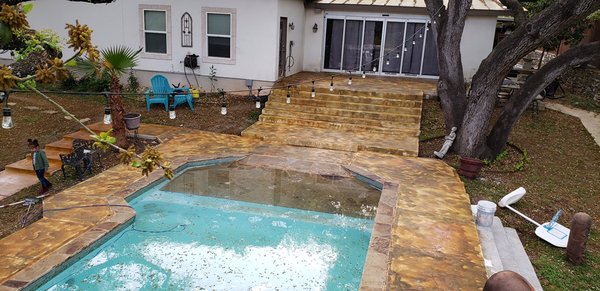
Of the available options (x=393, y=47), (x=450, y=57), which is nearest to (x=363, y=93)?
(x=450, y=57)

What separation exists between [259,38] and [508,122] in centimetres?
770

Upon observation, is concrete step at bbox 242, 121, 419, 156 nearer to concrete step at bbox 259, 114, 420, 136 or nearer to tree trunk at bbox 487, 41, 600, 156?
concrete step at bbox 259, 114, 420, 136

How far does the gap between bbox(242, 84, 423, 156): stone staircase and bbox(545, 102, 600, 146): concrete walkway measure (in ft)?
16.3

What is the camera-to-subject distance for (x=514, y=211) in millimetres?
7312

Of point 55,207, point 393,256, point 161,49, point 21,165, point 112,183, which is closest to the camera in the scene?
point 393,256

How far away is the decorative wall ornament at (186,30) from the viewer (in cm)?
1370

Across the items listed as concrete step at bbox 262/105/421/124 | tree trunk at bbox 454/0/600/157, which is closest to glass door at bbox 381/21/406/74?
concrete step at bbox 262/105/421/124

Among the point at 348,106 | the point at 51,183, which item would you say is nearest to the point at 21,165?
the point at 51,183

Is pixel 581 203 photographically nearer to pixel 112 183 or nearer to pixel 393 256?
pixel 393 256

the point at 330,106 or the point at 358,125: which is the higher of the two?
the point at 330,106

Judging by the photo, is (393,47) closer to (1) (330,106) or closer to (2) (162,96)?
(1) (330,106)

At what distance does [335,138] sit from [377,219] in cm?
448

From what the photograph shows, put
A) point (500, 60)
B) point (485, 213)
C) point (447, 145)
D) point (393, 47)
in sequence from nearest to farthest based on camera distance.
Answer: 1. point (485, 213)
2. point (500, 60)
3. point (447, 145)
4. point (393, 47)

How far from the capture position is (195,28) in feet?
45.1
